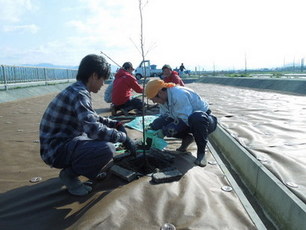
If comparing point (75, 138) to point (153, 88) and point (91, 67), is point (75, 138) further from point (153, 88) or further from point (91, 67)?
point (153, 88)

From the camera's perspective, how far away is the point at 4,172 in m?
2.50

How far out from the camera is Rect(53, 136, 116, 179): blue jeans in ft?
6.70

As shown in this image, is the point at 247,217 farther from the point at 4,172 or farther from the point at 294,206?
the point at 4,172

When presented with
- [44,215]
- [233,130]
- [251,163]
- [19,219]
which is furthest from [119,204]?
[233,130]

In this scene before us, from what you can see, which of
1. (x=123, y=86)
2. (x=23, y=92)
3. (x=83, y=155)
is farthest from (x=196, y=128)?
(x=23, y=92)

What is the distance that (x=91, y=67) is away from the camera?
2080 millimetres

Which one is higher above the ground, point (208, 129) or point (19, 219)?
point (208, 129)

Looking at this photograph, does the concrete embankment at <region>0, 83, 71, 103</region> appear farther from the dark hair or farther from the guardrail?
the dark hair

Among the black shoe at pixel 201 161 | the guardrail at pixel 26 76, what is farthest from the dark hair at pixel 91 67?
the guardrail at pixel 26 76

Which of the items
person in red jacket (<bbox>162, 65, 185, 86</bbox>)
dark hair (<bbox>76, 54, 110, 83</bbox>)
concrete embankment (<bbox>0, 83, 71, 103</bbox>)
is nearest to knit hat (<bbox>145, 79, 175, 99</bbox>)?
dark hair (<bbox>76, 54, 110, 83</bbox>)

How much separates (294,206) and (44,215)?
1.84 metres

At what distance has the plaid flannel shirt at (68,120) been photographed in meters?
1.95

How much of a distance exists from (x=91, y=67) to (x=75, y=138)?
0.67 meters

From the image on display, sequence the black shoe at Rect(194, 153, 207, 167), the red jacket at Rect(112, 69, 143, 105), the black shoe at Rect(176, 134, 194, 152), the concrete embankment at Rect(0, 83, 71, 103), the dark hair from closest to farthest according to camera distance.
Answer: the dark hair
the black shoe at Rect(194, 153, 207, 167)
the black shoe at Rect(176, 134, 194, 152)
the red jacket at Rect(112, 69, 143, 105)
the concrete embankment at Rect(0, 83, 71, 103)
